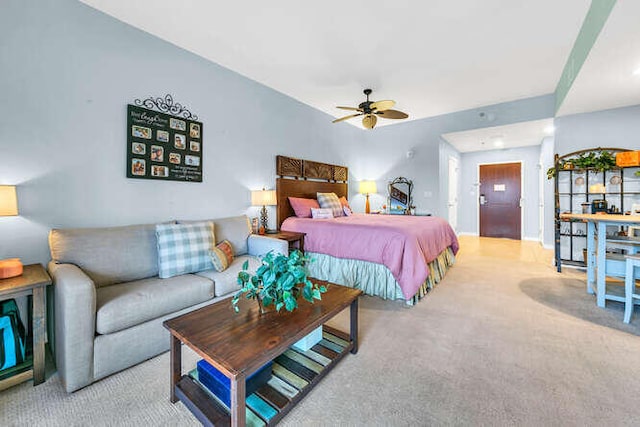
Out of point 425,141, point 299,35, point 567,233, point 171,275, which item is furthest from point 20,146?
point 567,233

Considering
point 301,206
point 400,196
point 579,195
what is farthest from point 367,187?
point 579,195

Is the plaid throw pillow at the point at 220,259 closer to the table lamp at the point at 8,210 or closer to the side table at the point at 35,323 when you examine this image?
the side table at the point at 35,323

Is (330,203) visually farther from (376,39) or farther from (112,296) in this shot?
(112,296)

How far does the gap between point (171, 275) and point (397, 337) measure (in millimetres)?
1880

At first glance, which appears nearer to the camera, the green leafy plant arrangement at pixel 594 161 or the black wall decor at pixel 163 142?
the black wall decor at pixel 163 142

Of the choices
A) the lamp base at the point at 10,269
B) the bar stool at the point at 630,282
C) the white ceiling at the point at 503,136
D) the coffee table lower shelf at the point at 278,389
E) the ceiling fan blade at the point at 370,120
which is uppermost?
the white ceiling at the point at 503,136

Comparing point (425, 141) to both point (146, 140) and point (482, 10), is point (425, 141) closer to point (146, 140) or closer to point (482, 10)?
point (482, 10)

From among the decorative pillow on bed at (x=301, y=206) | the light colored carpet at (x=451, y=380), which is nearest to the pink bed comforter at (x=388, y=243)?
the decorative pillow on bed at (x=301, y=206)

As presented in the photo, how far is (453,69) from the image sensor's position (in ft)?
10.7

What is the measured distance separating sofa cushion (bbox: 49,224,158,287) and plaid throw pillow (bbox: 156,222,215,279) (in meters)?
0.11

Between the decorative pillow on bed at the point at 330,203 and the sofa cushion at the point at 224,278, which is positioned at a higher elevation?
the decorative pillow on bed at the point at 330,203

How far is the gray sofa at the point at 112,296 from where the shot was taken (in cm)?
146

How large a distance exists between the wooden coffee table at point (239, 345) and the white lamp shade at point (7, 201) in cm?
125

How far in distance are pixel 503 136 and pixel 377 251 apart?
4.29 m
